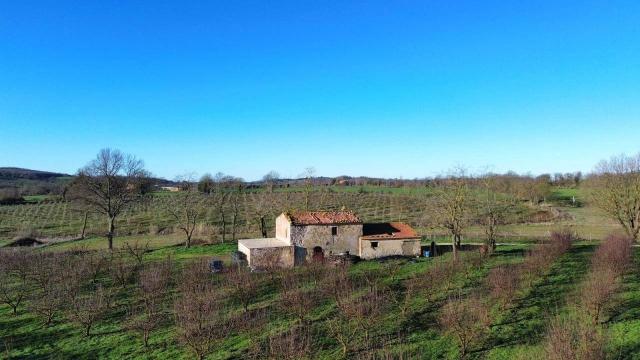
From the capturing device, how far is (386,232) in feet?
129

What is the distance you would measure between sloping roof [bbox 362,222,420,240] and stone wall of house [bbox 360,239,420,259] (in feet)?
1.17

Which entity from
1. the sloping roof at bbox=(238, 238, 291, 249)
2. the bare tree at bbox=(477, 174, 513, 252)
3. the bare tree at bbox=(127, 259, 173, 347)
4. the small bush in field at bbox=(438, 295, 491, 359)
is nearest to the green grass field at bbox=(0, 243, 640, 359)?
the small bush in field at bbox=(438, 295, 491, 359)

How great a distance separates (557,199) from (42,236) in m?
92.2

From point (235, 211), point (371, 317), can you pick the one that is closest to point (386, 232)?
point (371, 317)

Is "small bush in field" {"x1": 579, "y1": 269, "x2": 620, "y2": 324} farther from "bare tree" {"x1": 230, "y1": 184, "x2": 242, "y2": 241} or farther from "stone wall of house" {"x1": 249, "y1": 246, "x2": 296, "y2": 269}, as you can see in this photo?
"bare tree" {"x1": 230, "y1": 184, "x2": 242, "y2": 241}

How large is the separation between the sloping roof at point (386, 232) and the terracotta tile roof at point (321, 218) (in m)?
1.45

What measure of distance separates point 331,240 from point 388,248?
17.0ft

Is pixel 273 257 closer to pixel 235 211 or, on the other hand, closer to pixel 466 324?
pixel 235 211

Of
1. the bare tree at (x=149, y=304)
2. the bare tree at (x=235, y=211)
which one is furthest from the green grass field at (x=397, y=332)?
the bare tree at (x=235, y=211)

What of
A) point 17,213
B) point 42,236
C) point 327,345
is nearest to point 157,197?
point 17,213

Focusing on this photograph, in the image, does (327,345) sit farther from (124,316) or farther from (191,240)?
(191,240)

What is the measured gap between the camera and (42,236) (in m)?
55.6

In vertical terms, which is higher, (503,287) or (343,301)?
(503,287)

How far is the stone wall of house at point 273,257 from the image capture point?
113 ft
